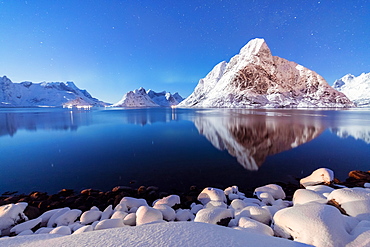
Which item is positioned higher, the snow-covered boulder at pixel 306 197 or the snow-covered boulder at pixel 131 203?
the snow-covered boulder at pixel 306 197

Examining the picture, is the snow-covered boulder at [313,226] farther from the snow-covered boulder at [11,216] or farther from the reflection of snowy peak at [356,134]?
the reflection of snowy peak at [356,134]

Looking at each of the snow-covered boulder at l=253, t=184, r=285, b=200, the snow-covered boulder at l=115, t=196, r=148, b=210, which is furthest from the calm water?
the snow-covered boulder at l=115, t=196, r=148, b=210

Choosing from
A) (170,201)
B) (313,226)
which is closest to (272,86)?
(170,201)

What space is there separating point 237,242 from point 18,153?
47.3 feet

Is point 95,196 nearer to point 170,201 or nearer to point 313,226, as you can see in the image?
point 170,201

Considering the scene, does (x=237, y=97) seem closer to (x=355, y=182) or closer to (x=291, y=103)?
(x=291, y=103)

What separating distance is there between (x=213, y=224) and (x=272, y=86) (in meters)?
141

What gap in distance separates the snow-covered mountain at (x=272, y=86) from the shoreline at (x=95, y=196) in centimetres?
11128

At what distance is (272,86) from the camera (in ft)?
398

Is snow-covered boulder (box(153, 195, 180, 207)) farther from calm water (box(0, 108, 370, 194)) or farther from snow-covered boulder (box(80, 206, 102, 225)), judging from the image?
snow-covered boulder (box(80, 206, 102, 225))

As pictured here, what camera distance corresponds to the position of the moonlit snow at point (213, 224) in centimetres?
231

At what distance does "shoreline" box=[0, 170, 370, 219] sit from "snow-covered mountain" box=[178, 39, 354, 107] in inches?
4381

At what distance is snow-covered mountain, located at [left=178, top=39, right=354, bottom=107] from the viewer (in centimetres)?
10969

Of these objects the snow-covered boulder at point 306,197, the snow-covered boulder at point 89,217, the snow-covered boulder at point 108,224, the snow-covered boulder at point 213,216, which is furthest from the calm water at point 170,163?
the snow-covered boulder at point 108,224
